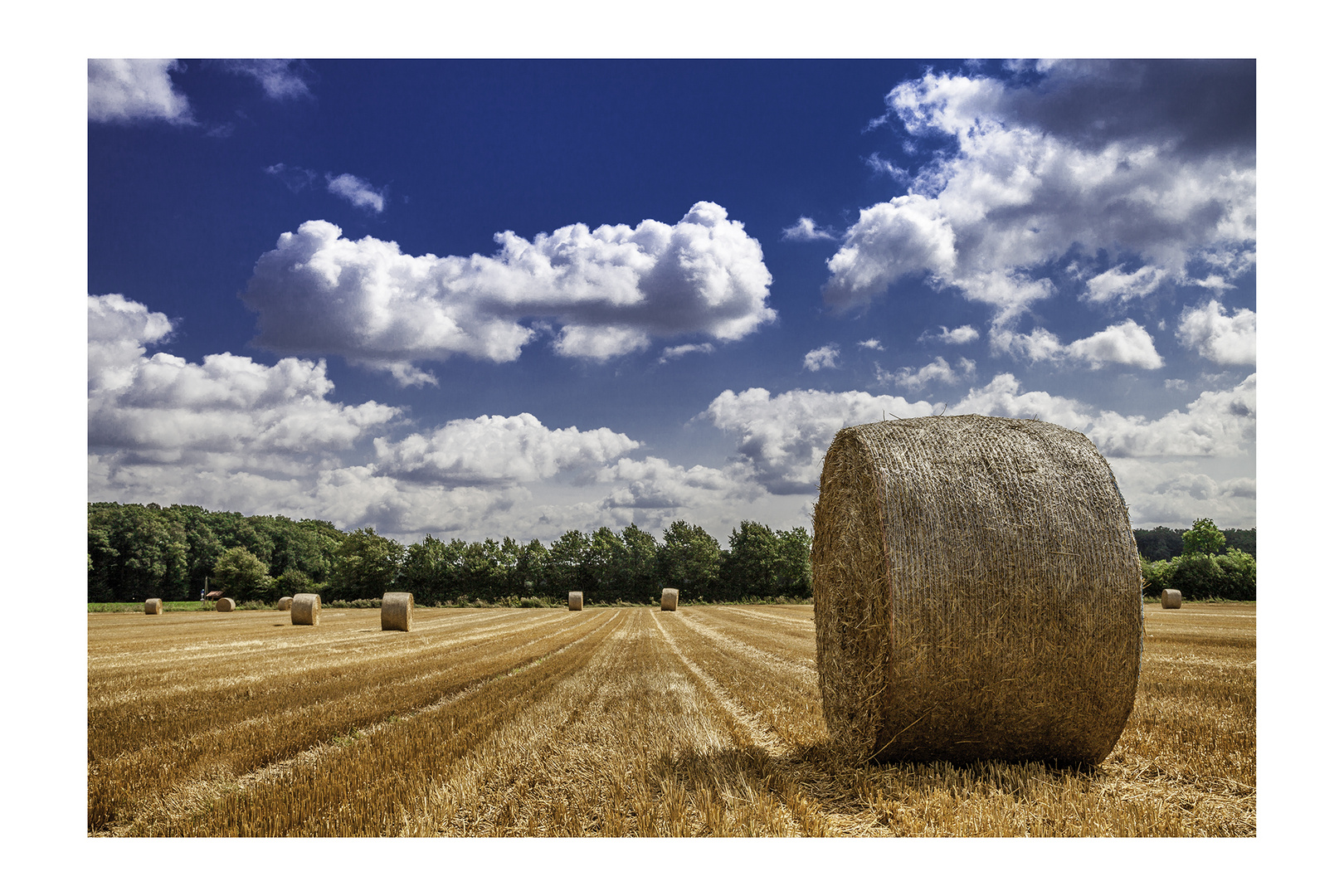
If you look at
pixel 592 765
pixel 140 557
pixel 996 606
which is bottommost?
pixel 140 557

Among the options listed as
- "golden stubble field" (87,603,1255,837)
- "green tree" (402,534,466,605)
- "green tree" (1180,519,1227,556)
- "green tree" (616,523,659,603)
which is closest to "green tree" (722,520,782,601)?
"green tree" (616,523,659,603)

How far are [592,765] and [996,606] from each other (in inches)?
119

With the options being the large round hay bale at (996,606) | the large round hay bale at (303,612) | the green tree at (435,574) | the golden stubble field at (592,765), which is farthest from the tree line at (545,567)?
the large round hay bale at (996,606)

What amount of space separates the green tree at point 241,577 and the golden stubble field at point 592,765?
968 inches

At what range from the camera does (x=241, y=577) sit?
36938 mm

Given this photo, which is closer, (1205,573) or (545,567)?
(1205,573)

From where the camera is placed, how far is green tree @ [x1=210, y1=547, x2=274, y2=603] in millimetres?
31844

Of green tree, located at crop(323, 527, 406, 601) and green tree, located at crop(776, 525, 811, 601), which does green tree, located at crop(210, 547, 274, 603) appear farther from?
green tree, located at crop(776, 525, 811, 601)

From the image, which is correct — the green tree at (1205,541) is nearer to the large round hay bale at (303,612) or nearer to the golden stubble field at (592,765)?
the golden stubble field at (592,765)

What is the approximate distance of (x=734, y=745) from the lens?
5473 millimetres

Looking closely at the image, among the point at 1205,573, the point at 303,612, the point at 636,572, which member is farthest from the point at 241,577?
the point at 1205,573

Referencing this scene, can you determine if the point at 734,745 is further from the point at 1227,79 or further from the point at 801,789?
the point at 1227,79

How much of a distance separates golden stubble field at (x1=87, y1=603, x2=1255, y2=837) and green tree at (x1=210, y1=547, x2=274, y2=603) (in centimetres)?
2460

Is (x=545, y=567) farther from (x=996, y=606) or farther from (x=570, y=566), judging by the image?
(x=996, y=606)
